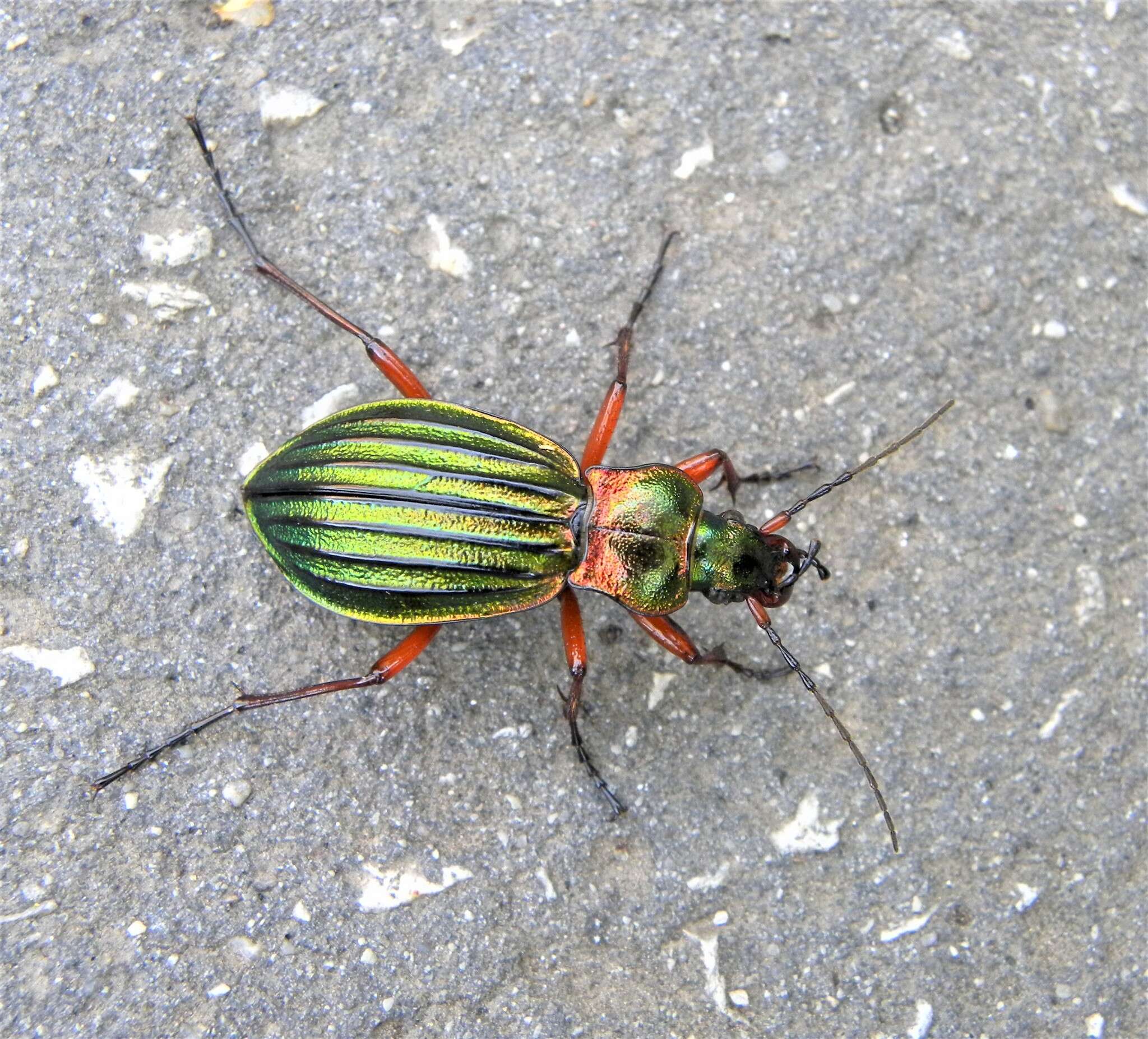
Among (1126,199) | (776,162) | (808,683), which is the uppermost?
(776,162)

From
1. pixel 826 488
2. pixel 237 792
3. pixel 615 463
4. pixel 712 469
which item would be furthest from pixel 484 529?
pixel 237 792

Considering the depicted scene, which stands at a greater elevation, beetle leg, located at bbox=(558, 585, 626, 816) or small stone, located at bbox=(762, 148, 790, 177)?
small stone, located at bbox=(762, 148, 790, 177)

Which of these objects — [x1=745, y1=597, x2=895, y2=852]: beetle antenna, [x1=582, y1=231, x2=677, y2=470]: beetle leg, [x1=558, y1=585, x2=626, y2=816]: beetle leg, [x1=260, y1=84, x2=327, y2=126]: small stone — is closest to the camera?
[x1=745, y1=597, x2=895, y2=852]: beetle antenna

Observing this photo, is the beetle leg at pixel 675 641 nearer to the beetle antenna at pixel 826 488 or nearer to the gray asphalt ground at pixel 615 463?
the gray asphalt ground at pixel 615 463

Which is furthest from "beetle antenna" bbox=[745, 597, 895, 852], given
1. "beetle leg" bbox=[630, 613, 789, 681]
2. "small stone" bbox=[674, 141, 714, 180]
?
"small stone" bbox=[674, 141, 714, 180]

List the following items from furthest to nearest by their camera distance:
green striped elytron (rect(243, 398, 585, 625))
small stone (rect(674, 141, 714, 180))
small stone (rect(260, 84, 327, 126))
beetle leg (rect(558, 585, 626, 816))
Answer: small stone (rect(674, 141, 714, 180)) < small stone (rect(260, 84, 327, 126)) < beetle leg (rect(558, 585, 626, 816)) < green striped elytron (rect(243, 398, 585, 625))

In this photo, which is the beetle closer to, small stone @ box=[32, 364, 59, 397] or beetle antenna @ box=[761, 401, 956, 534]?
beetle antenna @ box=[761, 401, 956, 534]

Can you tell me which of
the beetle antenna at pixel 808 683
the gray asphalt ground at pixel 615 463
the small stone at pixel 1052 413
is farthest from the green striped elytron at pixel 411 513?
the small stone at pixel 1052 413

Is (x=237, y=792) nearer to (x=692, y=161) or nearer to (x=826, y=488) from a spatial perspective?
(x=826, y=488)
